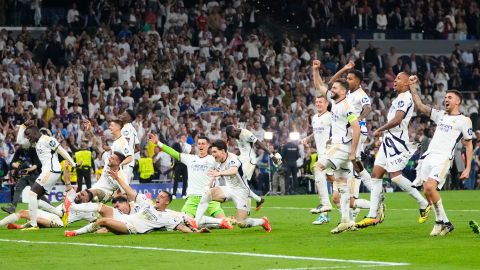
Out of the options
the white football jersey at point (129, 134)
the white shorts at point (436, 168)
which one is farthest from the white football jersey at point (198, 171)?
the white shorts at point (436, 168)

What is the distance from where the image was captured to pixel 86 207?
21.4 m

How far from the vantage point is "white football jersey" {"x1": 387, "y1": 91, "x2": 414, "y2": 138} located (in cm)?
2052

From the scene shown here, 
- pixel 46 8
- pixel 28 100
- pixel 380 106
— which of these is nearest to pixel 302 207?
pixel 28 100

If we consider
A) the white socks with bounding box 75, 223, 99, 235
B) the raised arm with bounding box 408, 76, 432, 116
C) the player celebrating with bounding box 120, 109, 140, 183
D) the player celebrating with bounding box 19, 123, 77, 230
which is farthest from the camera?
the player celebrating with bounding box 120, 109, 140, 183

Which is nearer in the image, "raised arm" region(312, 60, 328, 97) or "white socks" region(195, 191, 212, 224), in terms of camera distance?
"white socks" region(195, 191, 212, 224)

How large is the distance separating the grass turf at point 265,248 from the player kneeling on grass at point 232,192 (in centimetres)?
24

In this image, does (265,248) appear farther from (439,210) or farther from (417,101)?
(417,101)

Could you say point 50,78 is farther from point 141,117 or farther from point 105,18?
point 105,18

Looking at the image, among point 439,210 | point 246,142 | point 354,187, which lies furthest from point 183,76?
point 439,210

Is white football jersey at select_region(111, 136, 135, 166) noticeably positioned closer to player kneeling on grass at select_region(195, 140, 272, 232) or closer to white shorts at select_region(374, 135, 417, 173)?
player kneeling on grass at select_region(195, 140, 272, 232)

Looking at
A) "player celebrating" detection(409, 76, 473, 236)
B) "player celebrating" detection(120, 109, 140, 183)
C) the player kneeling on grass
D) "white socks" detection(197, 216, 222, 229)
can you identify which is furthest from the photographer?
"player celebrating" detection(409, 76, 473, 236)

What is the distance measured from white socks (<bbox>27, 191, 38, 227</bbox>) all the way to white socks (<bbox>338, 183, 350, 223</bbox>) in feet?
20.2

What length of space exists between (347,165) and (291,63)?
83.5 feet

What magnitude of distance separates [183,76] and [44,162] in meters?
19.2
